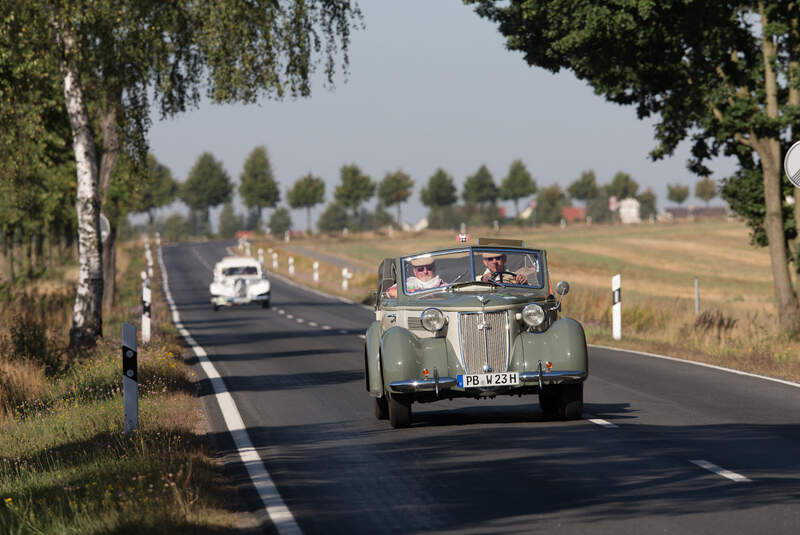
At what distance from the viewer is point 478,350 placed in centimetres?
1173

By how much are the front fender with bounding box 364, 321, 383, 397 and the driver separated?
4.26 feet

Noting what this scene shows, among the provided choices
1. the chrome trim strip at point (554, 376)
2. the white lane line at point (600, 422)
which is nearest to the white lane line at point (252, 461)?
the chrome trim strip at point (554, 376)

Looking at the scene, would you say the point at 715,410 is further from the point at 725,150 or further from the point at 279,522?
the point at 725,150

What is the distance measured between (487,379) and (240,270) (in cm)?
3145

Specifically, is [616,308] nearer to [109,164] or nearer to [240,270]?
[109,164]

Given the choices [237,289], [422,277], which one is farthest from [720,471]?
[237,289]

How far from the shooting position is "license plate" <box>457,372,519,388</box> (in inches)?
455

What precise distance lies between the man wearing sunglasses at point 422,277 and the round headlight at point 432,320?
0.99 meters

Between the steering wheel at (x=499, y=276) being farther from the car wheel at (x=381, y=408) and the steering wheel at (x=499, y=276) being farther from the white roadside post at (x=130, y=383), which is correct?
the white roadside post at (x=130, y=383)

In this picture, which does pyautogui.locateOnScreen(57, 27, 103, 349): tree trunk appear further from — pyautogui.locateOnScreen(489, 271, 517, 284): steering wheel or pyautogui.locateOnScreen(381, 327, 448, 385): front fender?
pyautogui.locateOnScreen(381, 327, 448, 385): front fender

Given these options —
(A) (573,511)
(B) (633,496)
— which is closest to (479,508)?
(A) (573,511)

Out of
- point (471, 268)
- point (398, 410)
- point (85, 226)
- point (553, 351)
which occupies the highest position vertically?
point (85, 226)

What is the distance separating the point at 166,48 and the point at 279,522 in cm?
1435

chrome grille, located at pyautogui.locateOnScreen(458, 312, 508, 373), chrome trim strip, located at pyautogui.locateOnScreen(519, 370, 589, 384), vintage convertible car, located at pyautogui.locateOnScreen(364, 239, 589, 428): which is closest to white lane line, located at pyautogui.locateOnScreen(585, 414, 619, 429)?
vintage convertible car, located at pyautogui.locateOnScreen(364, 239, 589, 428)
